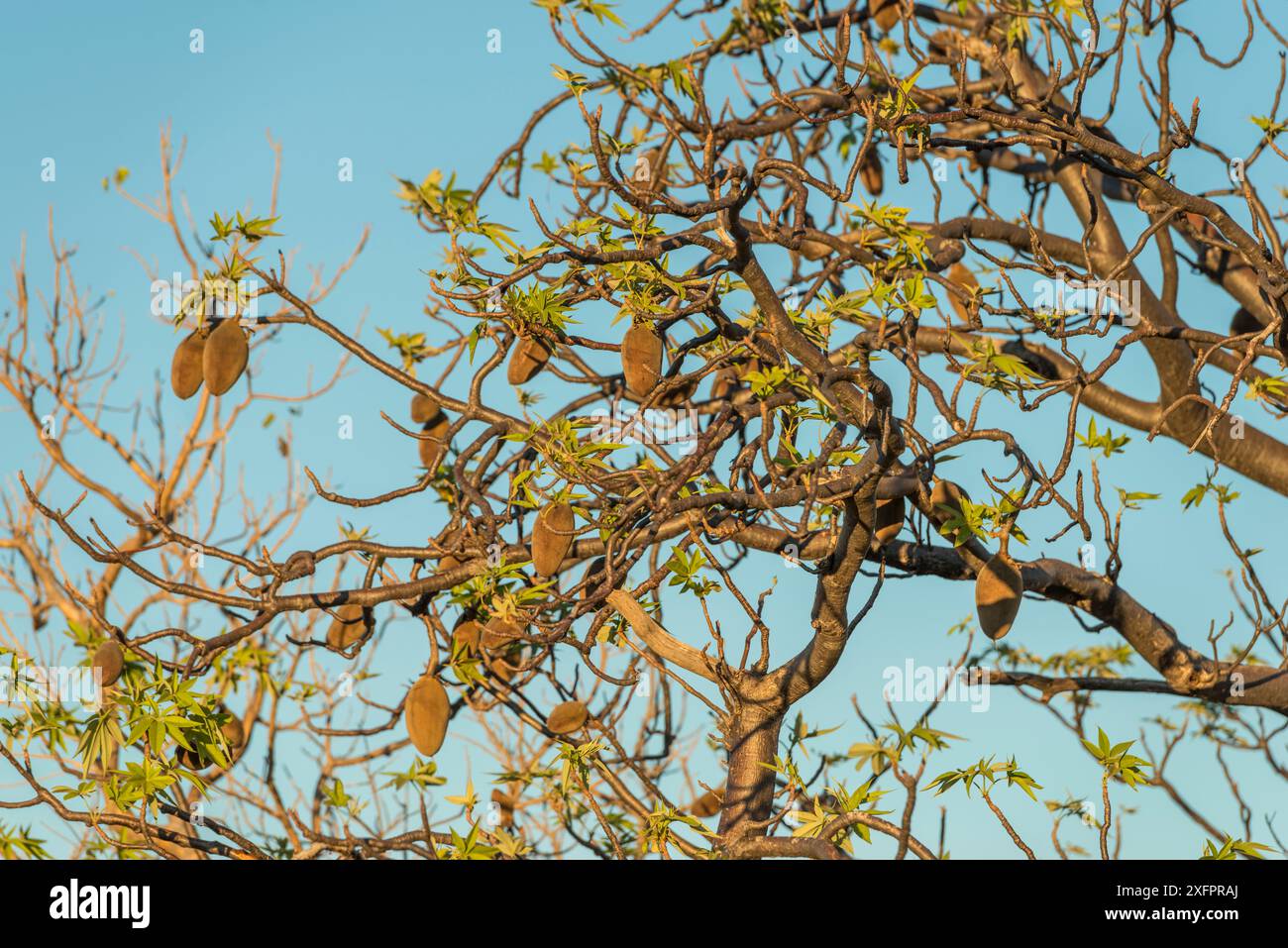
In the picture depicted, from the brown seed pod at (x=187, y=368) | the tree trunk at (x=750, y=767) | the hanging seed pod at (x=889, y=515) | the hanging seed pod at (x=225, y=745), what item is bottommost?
the tree trunk at (x=750, y=767)

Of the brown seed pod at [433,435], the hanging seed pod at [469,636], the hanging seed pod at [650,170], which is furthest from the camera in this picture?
the brown seed pod at [433,435]

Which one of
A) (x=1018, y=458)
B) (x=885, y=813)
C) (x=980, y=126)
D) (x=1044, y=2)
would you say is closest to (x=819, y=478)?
(x=1018, y=458)

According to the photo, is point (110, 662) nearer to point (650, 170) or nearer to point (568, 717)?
point (568, 717)

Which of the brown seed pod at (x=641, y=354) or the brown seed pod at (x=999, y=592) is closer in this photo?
the brown seed pod at (x=999, y=592)

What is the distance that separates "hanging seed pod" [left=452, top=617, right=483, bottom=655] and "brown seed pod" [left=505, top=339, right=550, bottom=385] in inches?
32.4

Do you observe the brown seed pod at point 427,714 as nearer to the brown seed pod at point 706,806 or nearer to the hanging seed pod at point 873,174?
the brown seed pod at point 706,806

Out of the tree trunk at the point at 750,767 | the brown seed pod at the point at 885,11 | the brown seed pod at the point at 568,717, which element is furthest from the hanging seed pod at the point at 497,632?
the brown seed pod at the point at 885,11

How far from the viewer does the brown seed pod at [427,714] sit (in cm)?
389

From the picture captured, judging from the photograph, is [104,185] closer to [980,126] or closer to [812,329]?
[980,126]

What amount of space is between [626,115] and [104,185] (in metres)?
4.49

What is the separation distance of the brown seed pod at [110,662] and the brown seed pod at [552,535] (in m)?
1.24

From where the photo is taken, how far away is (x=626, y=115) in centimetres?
493

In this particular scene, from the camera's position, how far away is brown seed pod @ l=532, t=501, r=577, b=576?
3.47m

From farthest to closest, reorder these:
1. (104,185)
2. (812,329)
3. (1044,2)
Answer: (104,185), (1044,2), (812,329)
